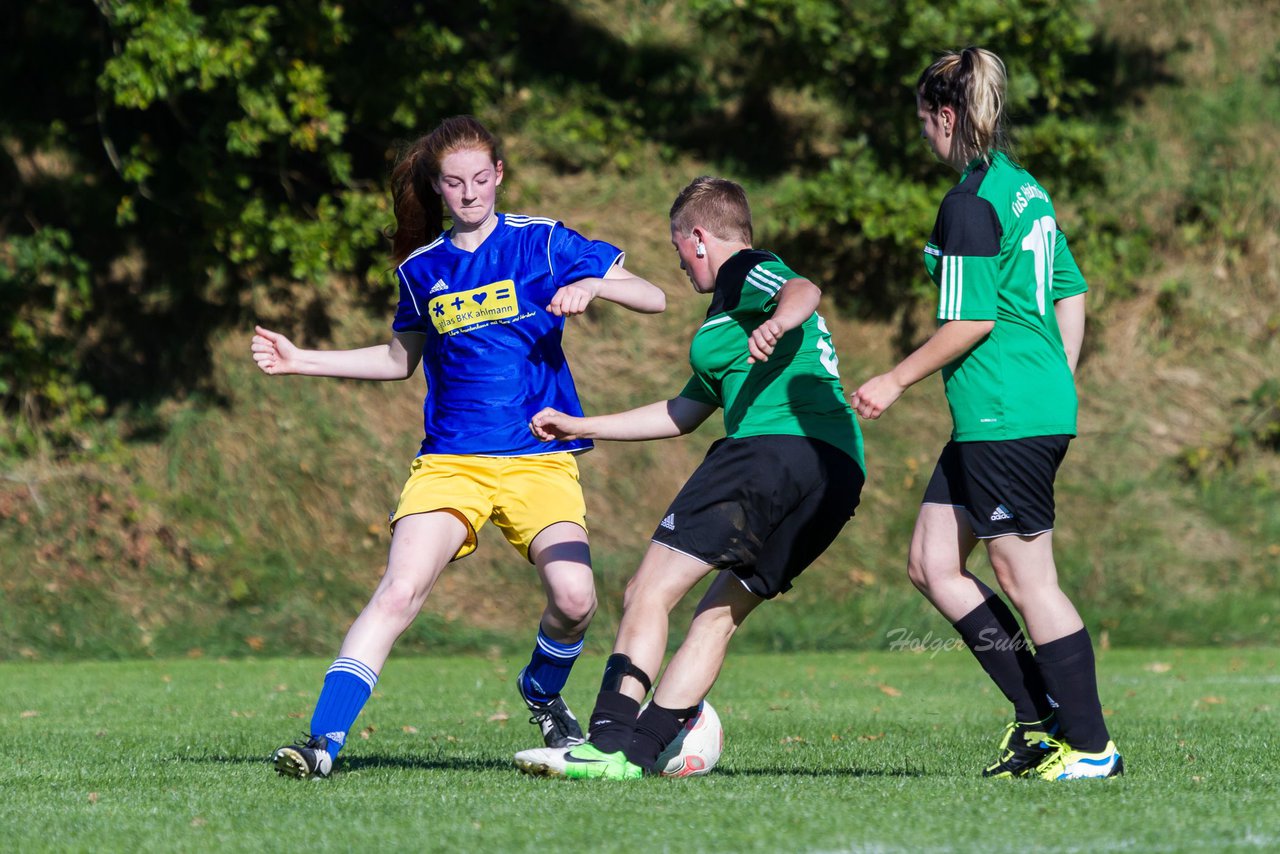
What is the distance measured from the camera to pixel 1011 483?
184 inches

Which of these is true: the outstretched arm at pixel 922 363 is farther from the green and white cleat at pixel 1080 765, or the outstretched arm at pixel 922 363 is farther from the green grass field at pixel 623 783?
the green and white cleat at pixel 1080 765

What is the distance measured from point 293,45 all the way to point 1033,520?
949 cm

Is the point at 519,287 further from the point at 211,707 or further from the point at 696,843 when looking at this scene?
the point at 211,707

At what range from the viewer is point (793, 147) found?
1583cm

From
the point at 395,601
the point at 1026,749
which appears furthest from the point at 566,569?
the point at 1026,749

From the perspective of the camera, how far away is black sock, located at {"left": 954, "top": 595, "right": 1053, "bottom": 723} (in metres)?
4.93

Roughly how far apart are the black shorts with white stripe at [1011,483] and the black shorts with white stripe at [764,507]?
1.38 ft

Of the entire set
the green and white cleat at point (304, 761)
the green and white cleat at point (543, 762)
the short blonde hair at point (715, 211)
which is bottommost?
the green and white cleat at point (304, 761)

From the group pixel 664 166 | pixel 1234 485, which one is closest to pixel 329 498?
pixel 664 166

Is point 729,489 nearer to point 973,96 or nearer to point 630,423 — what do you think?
point 630,423

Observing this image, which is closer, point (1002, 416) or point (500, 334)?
point (1002, 416)

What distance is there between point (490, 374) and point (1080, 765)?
2.38m

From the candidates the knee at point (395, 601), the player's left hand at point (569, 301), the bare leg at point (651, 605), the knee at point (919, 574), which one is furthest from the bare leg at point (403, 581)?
the knee at point (919, 574)

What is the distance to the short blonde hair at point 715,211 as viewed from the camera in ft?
17.1
